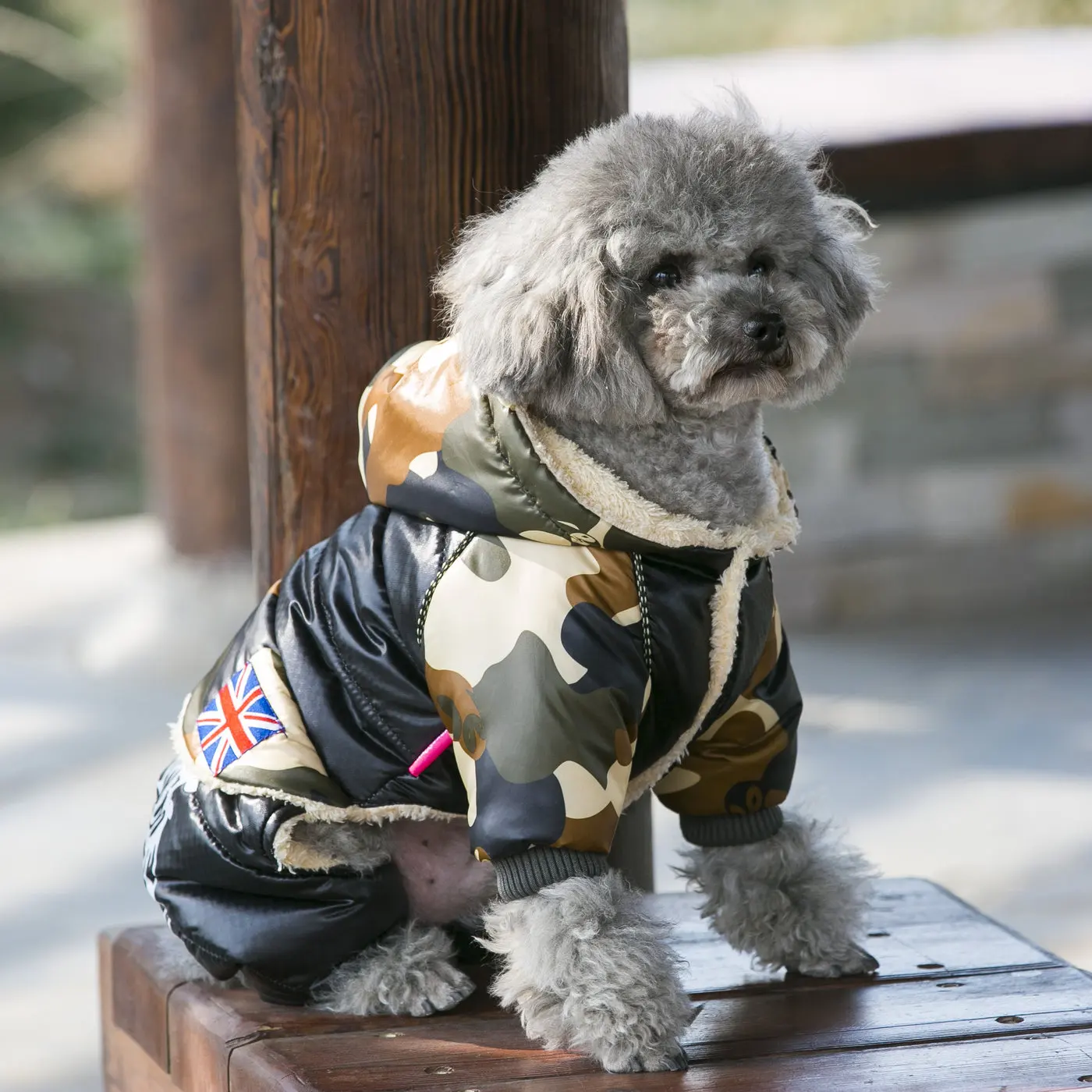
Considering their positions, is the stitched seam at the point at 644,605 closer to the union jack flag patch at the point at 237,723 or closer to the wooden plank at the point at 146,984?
the union jack flag patch at the point at 237,723

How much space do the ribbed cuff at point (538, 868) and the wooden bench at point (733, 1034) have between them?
17 centimetres

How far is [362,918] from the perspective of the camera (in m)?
1.57

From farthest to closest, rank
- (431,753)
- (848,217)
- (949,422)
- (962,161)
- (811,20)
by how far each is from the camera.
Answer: (811,20) → (949,422) → (962,161) → (848,217) → (431,753)

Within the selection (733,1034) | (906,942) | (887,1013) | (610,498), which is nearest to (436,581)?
(610,498)

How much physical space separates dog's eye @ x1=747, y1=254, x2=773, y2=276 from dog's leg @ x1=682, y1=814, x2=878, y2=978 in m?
0.59

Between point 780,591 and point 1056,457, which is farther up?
point 1056,457

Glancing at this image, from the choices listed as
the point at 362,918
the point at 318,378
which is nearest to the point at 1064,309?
the point at 318,378

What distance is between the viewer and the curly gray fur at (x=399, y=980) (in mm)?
1570

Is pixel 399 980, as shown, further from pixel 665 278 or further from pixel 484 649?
pixel 665 278

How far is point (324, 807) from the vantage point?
4.97 feet

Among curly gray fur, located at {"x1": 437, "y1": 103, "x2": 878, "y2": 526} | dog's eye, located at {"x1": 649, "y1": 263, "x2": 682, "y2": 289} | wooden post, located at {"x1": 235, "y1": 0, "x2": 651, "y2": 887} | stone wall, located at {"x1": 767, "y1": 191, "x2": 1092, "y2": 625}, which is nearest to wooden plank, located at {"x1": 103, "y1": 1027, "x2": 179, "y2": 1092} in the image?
wooden post, located at {"x1": 235, "y1": 0, "x2": 651, "y2": 887}

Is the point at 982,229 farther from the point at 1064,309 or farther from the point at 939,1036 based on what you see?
the point at 939,1036

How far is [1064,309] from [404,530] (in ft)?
11.4

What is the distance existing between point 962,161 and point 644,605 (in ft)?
9.99
